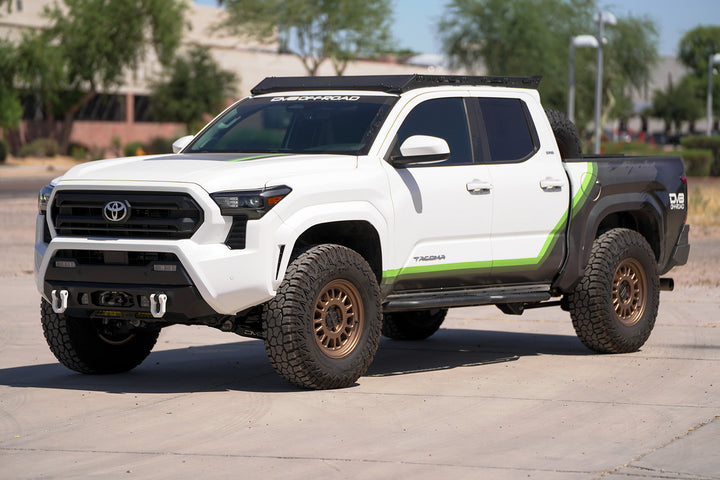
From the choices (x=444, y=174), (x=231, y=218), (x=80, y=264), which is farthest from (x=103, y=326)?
(x=444, y=174)

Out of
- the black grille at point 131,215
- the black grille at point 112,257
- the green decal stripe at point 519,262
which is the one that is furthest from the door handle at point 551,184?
the black grille at point 112,257

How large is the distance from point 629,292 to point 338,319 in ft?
9.81

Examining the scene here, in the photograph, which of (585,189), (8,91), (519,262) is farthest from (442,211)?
(8,91)

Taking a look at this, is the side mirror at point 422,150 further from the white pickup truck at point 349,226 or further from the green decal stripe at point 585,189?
the green decal stripe at point 585,189

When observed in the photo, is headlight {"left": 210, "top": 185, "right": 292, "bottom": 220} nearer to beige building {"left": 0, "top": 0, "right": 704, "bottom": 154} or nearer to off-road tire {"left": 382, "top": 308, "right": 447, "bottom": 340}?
off-road tire {"left": 382, "top": 308, "right": 447, "bottom": 340}

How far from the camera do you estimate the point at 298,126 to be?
927 centimetres

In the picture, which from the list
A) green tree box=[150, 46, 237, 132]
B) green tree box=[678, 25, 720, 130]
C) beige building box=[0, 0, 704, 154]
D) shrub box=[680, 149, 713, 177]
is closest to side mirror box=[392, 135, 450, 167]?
shrub box=[680, 149, 713, 177]

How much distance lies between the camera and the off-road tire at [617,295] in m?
9.96

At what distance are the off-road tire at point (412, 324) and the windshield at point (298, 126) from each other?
7.51 ft

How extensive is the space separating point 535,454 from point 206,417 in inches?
79.0

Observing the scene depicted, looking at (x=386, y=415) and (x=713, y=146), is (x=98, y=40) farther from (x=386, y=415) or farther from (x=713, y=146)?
(x=386, y=415)

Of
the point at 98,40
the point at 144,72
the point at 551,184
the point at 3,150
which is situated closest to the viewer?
the point at 551,184

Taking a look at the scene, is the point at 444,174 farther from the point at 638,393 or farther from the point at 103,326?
the point at 103,326

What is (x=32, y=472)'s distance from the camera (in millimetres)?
6188
